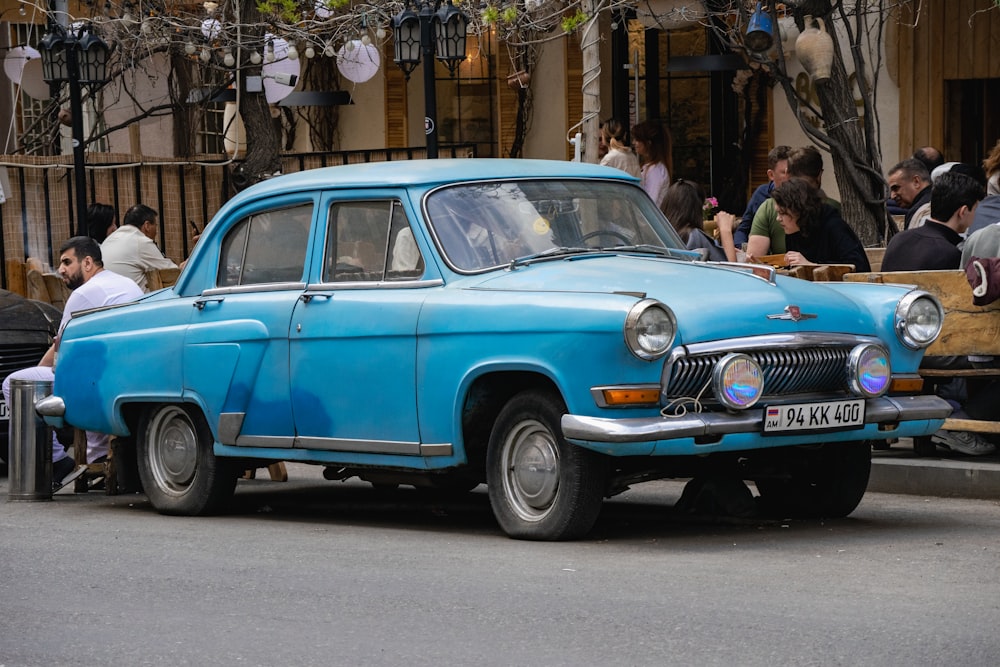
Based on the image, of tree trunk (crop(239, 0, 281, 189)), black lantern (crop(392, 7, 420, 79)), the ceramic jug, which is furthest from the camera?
tree trunk (crop(239, 0, 281, 189))

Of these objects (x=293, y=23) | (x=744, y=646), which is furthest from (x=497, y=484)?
(x=293, y=23)

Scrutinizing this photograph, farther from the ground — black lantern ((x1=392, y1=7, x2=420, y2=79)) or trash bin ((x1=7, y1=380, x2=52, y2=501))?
black lantern ((x1=392, y1=7, x2=420, y2=79))

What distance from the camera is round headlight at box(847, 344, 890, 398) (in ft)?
25.8

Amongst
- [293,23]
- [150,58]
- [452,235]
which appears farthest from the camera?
[150,58]

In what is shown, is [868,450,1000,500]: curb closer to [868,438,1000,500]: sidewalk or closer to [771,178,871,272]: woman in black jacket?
[868,438,1000,500]: sidewalk

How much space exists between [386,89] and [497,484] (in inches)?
659

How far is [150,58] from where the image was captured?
22.5 m

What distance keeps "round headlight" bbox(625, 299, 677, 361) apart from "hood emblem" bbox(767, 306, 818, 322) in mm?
534

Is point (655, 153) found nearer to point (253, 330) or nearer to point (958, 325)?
point (958, 325)

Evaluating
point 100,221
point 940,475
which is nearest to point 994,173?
point 940,475

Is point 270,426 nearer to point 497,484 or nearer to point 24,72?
point 497,484

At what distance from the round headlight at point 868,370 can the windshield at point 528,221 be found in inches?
51.8

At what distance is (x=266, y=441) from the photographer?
9.08 meters

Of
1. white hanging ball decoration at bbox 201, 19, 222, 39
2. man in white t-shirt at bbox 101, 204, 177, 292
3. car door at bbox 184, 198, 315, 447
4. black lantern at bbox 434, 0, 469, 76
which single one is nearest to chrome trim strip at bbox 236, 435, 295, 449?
car door at bbox 184, 198, 315, 447
